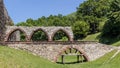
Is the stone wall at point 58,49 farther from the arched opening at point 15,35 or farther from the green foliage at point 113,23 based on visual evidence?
the green foliage at point 113,23

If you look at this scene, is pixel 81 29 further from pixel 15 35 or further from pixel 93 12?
pixel 15 35

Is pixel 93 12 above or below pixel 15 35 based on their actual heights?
above

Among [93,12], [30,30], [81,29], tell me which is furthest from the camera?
[93,12]

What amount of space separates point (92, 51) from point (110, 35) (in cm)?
2709

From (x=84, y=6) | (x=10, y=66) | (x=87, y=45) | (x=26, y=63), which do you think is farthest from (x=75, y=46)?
(x=84, y=6)

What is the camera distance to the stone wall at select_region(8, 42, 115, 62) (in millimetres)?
59112

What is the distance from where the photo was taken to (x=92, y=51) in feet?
212

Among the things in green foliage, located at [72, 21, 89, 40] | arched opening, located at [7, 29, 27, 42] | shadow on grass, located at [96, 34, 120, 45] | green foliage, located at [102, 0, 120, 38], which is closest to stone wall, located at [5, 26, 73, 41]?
arched opening, located at [7, 29, 27, 42]

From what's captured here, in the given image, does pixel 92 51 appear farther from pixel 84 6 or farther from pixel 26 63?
pixel 84 6

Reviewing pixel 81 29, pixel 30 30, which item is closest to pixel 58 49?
pixel 30 30

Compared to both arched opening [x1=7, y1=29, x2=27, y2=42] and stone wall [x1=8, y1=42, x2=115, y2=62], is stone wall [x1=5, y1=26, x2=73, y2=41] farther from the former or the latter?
stone wall [x1=8, y1=42, x2=115, y2=62]

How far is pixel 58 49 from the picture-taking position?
6122 cm

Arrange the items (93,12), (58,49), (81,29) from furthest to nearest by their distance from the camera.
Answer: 1. (93,12)
2. (81,29)
3. (58,49)

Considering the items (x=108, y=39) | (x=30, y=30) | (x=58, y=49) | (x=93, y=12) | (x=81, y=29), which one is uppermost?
(x=93, y=12)
